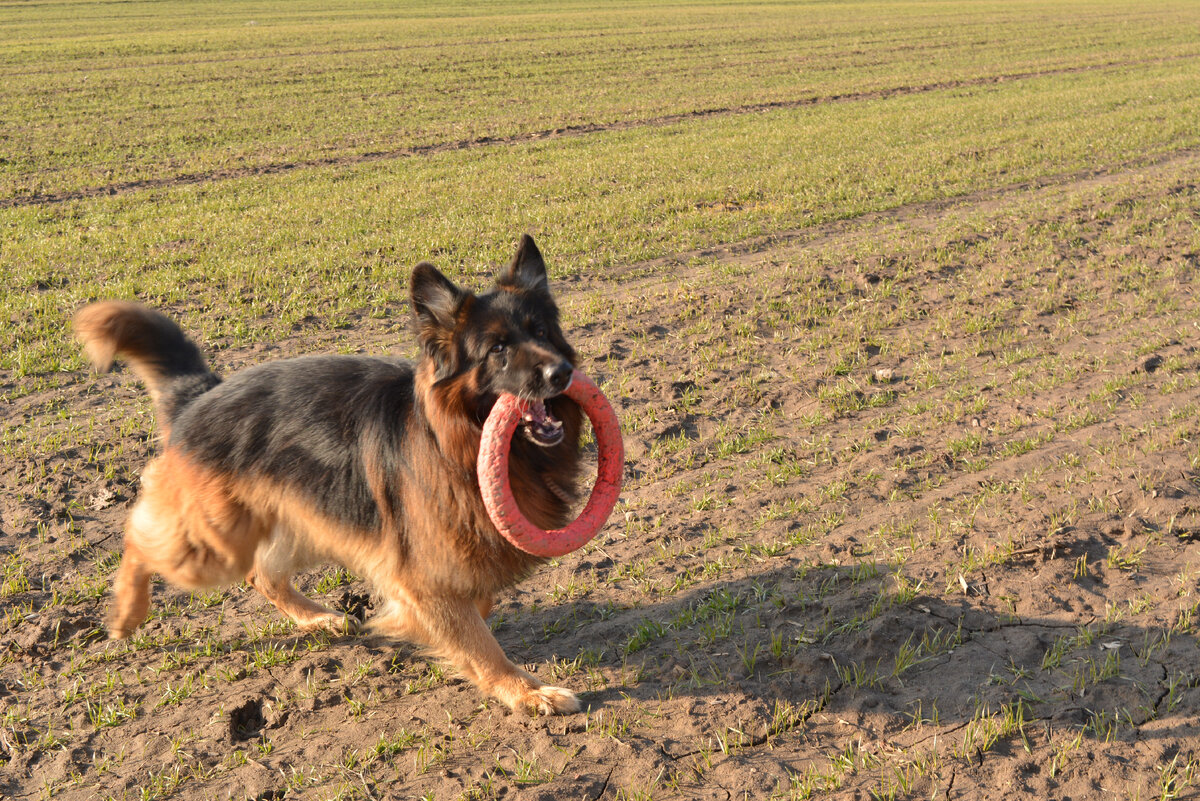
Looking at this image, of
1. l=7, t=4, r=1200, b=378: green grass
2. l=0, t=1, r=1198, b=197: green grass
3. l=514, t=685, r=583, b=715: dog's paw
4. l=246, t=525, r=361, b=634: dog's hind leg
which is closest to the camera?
l=514, t=685, r=583, b=715: dog's paw

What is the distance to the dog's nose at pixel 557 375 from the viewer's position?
3.67 m

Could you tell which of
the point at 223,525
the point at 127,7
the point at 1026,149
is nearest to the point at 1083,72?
the point at 1026,149

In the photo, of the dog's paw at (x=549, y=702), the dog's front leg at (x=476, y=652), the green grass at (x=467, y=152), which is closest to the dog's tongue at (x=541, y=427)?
the dog's front leg at (x=476, y=652)

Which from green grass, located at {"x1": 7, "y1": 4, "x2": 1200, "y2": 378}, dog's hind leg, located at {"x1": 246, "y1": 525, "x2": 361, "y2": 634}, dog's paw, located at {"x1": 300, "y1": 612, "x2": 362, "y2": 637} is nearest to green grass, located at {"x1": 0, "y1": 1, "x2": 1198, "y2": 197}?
green grass, located at {"x1": 7, "y1": 4, "x2": 1200, "y2": 378}

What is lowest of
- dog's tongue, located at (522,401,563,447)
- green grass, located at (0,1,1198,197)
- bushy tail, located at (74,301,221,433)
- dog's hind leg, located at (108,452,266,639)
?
dog's hind leg, located at (108,452,266,639)

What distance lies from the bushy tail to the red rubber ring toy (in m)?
1.80

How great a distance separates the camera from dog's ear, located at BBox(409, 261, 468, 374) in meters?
3.73

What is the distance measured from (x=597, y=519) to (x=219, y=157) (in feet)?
51.5

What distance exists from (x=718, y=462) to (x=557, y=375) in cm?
278

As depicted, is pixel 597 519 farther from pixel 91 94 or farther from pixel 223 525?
pixel 91 94

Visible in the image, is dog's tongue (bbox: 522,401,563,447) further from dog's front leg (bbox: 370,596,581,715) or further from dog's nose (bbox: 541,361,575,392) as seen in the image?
dog's front leg (bbox: 370,596,581,715)

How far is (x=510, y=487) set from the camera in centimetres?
391

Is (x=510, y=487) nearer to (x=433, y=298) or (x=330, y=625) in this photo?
(x=433, y=298)

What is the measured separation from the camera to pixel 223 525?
4250mm
